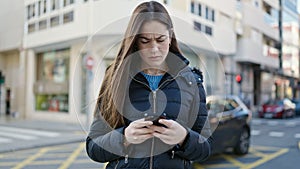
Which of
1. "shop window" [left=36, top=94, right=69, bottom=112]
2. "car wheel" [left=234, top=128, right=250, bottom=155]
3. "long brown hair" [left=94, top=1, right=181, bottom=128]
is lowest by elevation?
"car wheel" [left=234, top=128, right=250, bottom=155]

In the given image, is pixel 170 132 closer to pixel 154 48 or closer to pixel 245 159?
pixel 154 48

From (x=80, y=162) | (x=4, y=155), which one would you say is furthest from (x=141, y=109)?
(x=4, y=155)

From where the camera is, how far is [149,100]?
3.80 feet

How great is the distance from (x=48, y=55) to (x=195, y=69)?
52.2 feet

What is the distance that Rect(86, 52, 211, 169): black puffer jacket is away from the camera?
114cm

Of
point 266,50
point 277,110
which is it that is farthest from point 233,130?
point 266,50

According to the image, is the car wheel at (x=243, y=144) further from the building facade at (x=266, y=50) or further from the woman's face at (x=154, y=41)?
the building facade at (x=266, y=50)

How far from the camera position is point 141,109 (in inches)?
45.6

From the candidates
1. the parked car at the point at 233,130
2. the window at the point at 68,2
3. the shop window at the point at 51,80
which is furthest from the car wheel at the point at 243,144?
the shop window at the point at 51,80

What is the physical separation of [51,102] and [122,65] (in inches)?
610

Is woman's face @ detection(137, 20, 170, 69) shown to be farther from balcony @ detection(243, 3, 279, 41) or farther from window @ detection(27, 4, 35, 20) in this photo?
balcony @ detection(243, 3, 279, 41)

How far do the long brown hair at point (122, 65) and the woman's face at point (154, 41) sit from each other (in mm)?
18

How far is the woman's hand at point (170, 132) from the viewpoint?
1.02 m

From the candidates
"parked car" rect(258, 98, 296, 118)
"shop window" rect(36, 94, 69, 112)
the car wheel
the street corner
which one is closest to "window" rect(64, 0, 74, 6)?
the street corner
